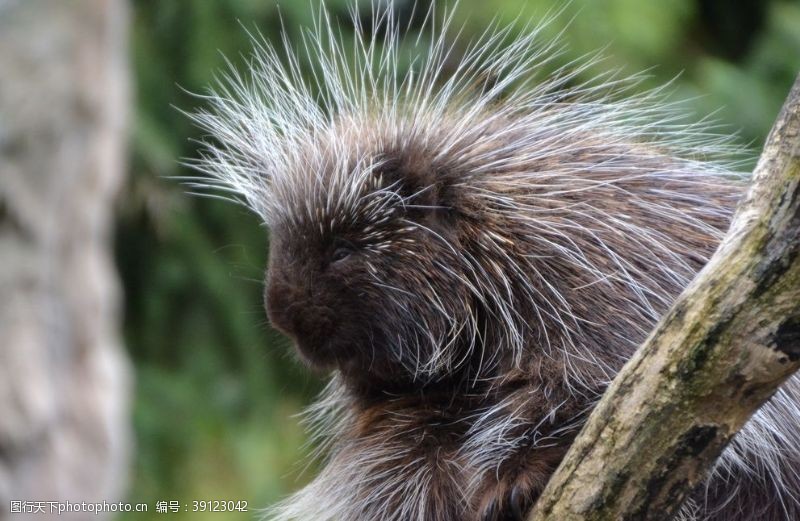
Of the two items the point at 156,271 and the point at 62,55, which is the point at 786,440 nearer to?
the point at 62,55

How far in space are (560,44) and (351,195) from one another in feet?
6.52

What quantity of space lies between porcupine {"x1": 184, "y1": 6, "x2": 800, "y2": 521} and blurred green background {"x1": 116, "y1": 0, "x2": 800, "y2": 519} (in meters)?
1.59

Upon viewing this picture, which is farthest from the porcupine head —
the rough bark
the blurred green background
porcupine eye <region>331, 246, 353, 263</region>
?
the blurred green background

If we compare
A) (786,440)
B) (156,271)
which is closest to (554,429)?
(786,440)

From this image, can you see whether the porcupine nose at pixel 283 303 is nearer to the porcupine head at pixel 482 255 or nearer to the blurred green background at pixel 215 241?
the porcupine head at pixel 482 255

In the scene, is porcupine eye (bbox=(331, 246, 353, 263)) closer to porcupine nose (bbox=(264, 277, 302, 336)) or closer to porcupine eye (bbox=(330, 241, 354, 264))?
porcupine eye (bbox=(330, 241, 354, 264))

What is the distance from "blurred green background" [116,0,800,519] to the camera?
4.18 meters

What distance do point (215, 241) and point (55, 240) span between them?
2.65 meters

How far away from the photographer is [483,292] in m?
2.46

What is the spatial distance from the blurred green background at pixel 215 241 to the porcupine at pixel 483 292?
159 cm

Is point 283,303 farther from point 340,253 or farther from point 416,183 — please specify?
point 416,183

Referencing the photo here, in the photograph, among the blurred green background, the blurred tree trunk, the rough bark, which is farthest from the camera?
the blurred green background

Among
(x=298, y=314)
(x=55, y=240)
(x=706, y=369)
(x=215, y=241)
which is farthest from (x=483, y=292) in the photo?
(x=215, y=241)

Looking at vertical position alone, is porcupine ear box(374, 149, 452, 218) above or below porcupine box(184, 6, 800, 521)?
above
